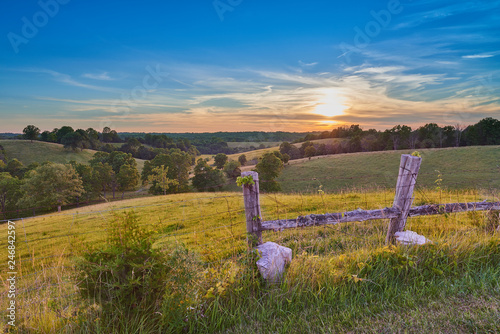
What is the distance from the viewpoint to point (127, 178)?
177 ft

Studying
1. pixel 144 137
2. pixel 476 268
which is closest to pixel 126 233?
pixel 476 268

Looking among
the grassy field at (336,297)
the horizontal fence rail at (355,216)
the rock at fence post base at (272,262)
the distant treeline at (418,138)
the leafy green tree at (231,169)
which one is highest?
the distant treeline at (418,138)

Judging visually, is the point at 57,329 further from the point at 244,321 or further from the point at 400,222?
the point at 400,222

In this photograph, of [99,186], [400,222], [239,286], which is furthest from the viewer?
[99,186]

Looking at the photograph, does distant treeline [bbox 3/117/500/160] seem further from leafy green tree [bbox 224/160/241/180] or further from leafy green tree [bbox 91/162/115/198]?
leafy green tree [bbox 91/162/115/198]

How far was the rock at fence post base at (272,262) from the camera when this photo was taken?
3.78 m

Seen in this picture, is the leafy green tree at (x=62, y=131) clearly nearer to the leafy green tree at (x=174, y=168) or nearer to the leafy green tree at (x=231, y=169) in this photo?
the leafy green tree at (x=174, y=168)

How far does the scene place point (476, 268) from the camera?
164 inches

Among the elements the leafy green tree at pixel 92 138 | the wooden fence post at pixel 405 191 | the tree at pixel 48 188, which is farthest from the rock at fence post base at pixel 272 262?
the leafy green tree at pixel 92 138

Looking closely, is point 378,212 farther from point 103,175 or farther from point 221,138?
point 221,138

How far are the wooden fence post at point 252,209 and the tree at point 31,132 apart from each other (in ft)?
370

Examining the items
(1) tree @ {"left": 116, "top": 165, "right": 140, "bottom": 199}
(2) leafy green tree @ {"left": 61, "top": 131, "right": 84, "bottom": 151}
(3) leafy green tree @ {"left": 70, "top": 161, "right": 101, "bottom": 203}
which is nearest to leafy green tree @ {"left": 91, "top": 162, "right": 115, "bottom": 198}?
(3) leafy green tree @ {"left": 70, "top": 161, "right": 101, "bottom": 203}

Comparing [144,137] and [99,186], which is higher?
[144,137]

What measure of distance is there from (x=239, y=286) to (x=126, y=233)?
5.47 feet
